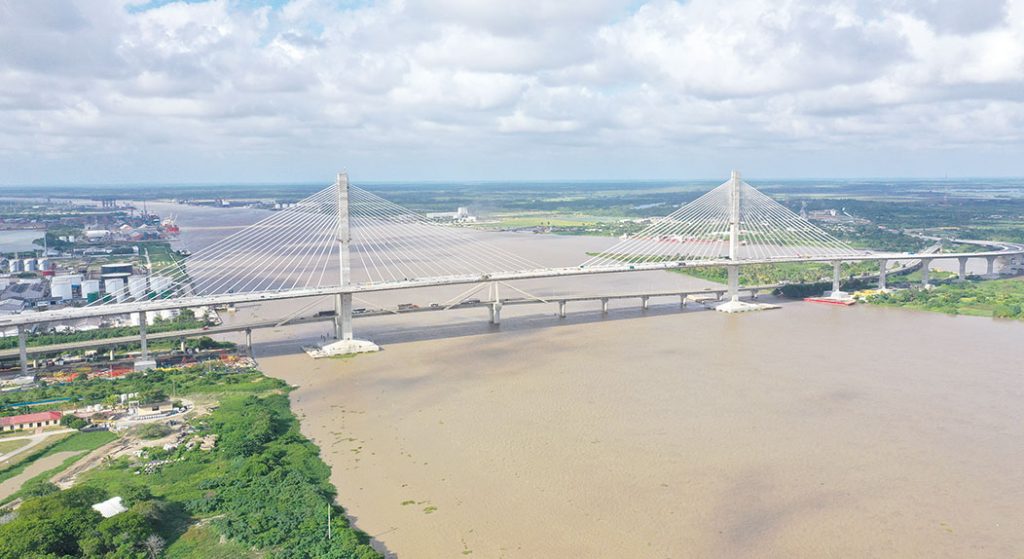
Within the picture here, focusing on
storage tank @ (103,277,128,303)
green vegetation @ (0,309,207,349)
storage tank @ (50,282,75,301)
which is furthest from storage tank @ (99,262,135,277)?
green vegetation @ (0,309,207,349)

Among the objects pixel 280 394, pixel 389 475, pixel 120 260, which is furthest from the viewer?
pixel 120 260

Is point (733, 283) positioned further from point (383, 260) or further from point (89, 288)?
point (89, 288)

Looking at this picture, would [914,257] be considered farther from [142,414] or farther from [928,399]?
[142,414]

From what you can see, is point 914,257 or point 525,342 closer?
point 525,342

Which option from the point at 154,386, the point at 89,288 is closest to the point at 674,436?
the point at 154,386

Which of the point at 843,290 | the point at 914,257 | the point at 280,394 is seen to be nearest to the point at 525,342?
the point at 280,394

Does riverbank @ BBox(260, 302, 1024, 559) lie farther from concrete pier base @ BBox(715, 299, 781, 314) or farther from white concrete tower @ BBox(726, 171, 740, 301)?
white concrete tower @ BBox(726, 171, 740, 301)
